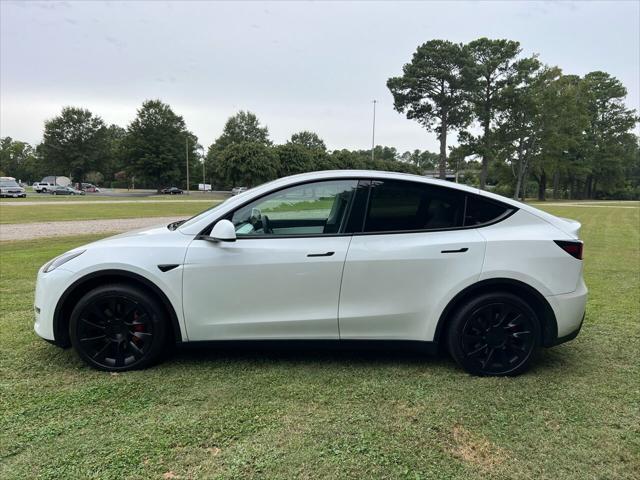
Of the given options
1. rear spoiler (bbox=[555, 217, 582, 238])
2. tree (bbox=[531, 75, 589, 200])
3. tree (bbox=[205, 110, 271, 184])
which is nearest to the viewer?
rear spoiler (bbox=[555, 217, 582, 238])

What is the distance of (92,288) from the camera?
328 centimetres

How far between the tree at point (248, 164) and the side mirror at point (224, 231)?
46249 millimetres

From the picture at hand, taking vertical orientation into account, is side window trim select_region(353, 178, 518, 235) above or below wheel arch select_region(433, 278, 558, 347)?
above

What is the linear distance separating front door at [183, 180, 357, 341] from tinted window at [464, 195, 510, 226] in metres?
0.96

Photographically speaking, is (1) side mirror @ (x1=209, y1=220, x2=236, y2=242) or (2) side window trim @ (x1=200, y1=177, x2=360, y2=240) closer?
(1) side mirror @ (x1=209, y1=220, x2=236, y2=242)

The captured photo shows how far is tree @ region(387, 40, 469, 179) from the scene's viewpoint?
49.0 m

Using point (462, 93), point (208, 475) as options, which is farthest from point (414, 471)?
point (462, 93)

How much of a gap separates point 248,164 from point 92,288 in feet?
152

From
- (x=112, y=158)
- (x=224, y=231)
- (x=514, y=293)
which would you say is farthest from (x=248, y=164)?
(x=112, y=158)

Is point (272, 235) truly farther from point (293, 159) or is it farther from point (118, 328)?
point (293, 159)

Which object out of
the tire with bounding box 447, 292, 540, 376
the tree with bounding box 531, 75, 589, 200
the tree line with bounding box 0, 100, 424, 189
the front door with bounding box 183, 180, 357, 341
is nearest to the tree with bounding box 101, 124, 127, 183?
the tree line with bounding box 0, 100, 424, 189

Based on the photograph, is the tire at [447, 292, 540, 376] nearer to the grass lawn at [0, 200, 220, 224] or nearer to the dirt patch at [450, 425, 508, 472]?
the dirt patch at [450, 425, 508, 472]

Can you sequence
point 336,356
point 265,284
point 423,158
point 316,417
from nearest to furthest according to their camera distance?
point 316,417 → point 265,284 → point 336,356 → point 423,158

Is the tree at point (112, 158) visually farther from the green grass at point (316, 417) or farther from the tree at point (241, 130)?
the green grass at point (316, 417)
